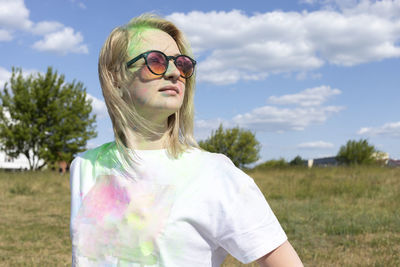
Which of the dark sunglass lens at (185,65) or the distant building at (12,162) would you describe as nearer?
the dark sunglass lens at (185,65)

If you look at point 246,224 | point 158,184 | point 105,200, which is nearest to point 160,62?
point 158,184

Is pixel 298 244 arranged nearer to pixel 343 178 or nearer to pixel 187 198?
pixel 187 198

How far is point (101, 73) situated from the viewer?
1.65m

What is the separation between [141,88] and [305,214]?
7.16 metres

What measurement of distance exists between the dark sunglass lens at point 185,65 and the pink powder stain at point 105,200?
0.50 metres

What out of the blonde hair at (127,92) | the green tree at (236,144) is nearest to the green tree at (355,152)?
the green tree at (236,144)

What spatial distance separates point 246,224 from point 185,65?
2.25 ft

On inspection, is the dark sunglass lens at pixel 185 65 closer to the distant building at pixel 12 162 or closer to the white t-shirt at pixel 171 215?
the white t-shirt at pixel 171 215

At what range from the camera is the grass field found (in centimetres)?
562

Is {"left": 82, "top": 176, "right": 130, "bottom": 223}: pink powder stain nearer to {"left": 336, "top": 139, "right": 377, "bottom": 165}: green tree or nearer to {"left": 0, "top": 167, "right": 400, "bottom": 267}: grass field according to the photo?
{"left": 0, "top": 167, "right": 400, "bottom": 267}: grass field

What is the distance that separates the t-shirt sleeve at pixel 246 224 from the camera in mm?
1247

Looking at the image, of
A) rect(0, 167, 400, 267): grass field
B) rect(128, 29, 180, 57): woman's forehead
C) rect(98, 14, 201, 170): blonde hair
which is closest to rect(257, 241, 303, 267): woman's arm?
rect(98, 14, 201, 170): blonde hair

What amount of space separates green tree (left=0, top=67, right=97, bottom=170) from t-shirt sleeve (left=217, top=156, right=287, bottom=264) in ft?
105

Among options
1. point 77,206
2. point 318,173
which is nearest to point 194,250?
point 77,206
